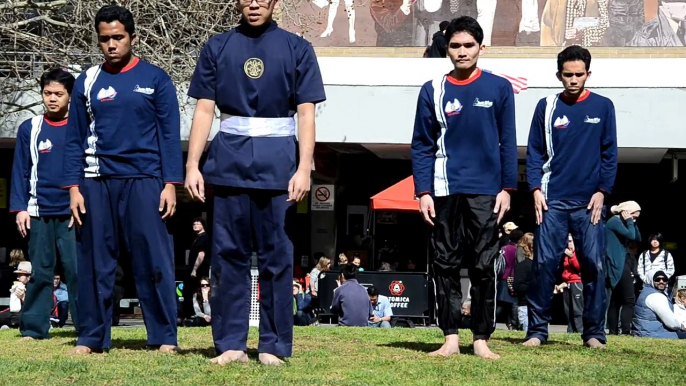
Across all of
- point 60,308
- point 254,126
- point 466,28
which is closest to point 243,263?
point 254,126

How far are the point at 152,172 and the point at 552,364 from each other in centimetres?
271

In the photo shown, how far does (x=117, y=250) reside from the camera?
295 inches

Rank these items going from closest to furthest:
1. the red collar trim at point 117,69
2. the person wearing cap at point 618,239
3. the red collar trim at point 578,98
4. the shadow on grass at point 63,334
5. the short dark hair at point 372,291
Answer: the red collar trim at point 117,69 < the red collar trim at point 578,98 < the shadow on grass at point 63,334 < the person wearing cap at point 618,239 < the short dark hair at point 372,291

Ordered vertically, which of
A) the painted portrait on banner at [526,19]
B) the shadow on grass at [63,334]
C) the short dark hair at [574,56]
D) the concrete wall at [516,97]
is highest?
the painted portrait on banner at [526,19]

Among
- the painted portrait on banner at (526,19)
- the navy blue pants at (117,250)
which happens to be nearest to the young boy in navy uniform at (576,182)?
the navy blue pants at (117,250)

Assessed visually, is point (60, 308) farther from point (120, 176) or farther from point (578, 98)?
point (578, 98)

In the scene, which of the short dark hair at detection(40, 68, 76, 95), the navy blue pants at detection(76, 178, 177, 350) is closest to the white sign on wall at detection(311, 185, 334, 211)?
the short dark hair at detection(40, 68, 76, 95)

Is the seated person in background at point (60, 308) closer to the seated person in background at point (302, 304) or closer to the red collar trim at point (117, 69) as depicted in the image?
the seated person in background at point (302, 304)

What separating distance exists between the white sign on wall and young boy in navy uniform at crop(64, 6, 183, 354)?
60.4 ft

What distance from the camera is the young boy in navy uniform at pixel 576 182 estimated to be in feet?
28.5

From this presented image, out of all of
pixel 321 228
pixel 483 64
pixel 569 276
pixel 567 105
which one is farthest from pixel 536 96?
pixel 567 105

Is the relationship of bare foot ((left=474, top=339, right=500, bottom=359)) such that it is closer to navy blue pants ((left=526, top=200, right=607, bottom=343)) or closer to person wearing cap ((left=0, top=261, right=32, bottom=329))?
navy blue pants ((left=526, top=200, right=607, bottom=343))

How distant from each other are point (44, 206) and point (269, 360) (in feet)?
10.8

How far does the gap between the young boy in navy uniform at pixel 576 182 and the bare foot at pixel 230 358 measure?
2817mm
